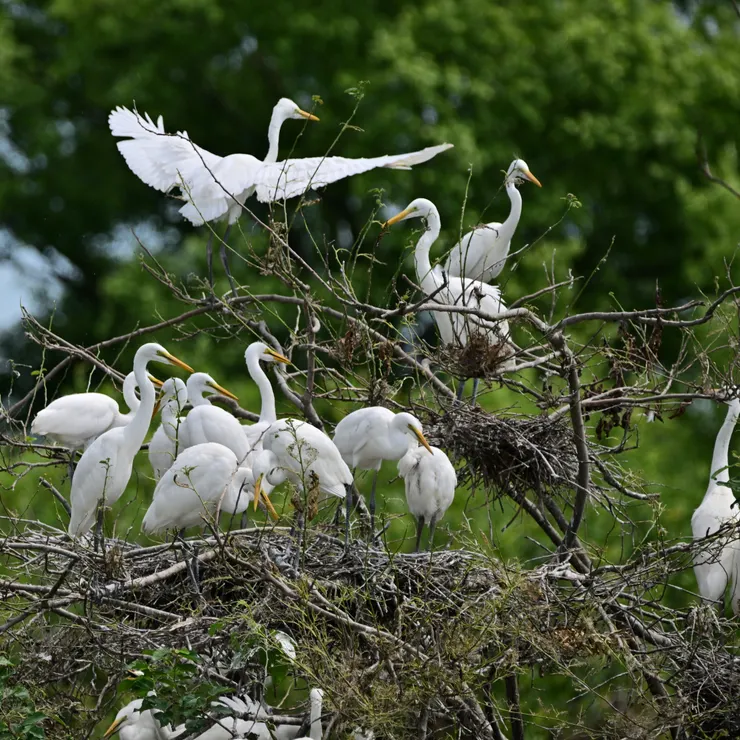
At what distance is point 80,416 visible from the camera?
7137mm

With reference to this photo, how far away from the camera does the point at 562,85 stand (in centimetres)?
1647

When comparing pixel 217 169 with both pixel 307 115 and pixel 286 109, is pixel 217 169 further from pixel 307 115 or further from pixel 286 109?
pixel 286 109

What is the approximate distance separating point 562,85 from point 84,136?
19.7 ft

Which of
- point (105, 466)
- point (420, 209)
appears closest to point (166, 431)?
point (105, 466)

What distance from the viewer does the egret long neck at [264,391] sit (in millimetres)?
6699

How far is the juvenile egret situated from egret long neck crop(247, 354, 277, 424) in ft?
1.82

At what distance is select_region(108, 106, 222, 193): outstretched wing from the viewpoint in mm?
7121

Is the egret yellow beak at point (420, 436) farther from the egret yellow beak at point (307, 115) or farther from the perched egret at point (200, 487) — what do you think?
the egret yellow beak at point (307, 115)

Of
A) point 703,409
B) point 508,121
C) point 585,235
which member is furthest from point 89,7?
point 703,409

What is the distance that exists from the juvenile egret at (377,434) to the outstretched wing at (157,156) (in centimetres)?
165

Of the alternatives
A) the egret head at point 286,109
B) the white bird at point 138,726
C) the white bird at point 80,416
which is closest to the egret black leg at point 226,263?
the white bird at point 80,416

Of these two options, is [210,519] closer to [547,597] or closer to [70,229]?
[547,597]

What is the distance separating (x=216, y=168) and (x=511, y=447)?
2.05 m

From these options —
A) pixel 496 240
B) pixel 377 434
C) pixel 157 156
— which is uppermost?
pixel 157 156
